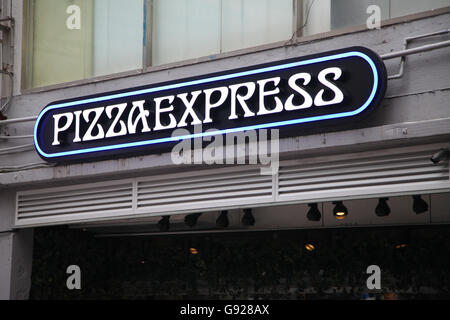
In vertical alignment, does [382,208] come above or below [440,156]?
below

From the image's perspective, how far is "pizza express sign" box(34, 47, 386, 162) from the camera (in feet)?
28.7

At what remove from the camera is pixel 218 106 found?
9.64 meters

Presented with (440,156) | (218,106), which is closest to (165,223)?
(218,106)

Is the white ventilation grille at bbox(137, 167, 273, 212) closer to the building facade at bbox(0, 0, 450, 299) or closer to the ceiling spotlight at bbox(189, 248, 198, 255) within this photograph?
the building facade at bbox(0, 0, 450, 299)

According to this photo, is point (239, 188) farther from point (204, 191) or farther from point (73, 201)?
point (73, 201)

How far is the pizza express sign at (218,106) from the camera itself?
8.75 m

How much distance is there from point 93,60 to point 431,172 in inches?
198

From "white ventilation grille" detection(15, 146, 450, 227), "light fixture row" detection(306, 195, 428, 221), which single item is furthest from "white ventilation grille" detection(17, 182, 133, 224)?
"light fixture row" detection(306, 195, 428, 221)

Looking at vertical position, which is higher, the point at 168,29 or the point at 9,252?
the point at 168,29

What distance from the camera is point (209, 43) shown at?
10383mm

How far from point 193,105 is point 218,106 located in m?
0.35

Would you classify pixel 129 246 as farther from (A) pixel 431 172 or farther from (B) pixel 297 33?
(A) pixel 431 172

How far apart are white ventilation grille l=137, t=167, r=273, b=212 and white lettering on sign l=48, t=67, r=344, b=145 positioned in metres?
0.68
